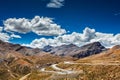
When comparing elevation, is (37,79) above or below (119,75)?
above

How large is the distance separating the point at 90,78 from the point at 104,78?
25.3 feet

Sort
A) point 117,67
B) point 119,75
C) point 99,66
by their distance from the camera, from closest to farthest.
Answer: point 119,75
point 117,67
point 99,66

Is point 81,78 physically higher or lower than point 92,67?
lower

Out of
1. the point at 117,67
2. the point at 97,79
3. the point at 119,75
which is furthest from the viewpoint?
the point at 117,67

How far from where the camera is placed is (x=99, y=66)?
19325 cm

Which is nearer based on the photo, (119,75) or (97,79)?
(97,79)

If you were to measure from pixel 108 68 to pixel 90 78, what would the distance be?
116ft

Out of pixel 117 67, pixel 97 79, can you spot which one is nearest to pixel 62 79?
pixel 97 79

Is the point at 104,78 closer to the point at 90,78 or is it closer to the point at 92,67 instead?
the point at 90,78

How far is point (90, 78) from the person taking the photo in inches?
5856

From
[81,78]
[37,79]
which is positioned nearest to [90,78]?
[81,78]

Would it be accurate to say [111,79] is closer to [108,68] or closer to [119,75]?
[119,75]

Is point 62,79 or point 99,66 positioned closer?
point 62,79

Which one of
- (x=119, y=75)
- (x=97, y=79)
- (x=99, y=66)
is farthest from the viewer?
(x=99, y=66)
